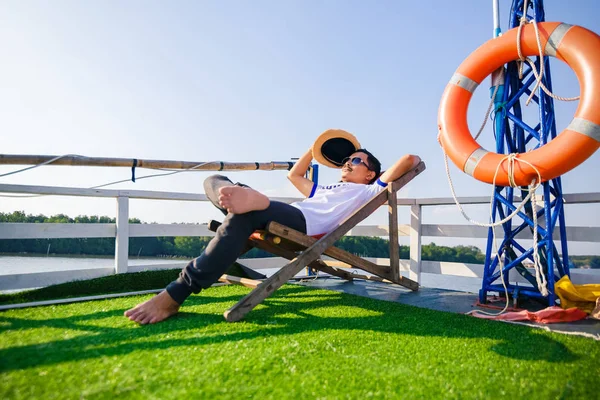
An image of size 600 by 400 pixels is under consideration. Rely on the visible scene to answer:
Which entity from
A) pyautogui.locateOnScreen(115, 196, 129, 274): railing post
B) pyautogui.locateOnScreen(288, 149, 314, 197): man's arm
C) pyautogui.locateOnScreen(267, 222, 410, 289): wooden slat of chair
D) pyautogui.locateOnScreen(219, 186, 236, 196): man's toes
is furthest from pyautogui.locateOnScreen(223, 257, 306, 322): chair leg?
pyautogui.locateOnScreen(115, 196, 129, 274): railing post

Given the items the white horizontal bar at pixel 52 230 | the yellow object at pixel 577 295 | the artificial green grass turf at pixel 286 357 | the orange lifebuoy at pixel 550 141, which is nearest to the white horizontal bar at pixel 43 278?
the white horizontal bar at pixel 52 230

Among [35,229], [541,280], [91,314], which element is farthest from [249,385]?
[35,229]

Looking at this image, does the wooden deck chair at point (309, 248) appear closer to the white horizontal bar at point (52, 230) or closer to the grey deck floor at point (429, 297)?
the grey deck floor at point (429, 297)

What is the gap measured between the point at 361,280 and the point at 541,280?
1.41 metres

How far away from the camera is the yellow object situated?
1.85m

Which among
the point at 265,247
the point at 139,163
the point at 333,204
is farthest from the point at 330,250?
the point at 139,163

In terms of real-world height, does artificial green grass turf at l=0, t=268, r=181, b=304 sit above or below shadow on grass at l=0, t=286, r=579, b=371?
below

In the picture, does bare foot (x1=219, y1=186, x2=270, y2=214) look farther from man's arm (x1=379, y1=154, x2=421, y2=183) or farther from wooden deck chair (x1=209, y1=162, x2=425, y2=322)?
man's arm (x1=379, y1=154, x2=421, y2=183)

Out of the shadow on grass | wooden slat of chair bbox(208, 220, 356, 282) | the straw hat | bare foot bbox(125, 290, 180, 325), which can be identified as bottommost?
the shadow on grass

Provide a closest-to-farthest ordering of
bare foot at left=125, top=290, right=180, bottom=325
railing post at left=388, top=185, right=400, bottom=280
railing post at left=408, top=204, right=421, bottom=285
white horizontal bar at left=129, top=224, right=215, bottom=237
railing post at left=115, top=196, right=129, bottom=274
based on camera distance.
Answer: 1. bare foot at left=125, top=290, right=180, bottom=325
2. railing post at left=388, top=185, right=400, bottom=280
3. railing post at left=115, top=196, right=129, bottom=274
4. white horizontal bar at left=129, top=224, right=215, bottom=237
5. railing post at left=408, top=204, right=421, bottom=285

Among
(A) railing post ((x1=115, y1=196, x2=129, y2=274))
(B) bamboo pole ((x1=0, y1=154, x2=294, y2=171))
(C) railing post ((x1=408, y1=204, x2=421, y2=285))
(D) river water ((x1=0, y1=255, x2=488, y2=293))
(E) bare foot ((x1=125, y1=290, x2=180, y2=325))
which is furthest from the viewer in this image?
(C) railing post ((x1=408, y1=204, x2=421, y2=285))

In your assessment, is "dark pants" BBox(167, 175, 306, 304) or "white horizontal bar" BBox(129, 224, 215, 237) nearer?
"dark pants" BBox(167, 175, 306, 304)

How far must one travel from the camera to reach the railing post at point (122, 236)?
2.74 metres

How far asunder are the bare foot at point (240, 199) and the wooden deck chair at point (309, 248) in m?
0.14
